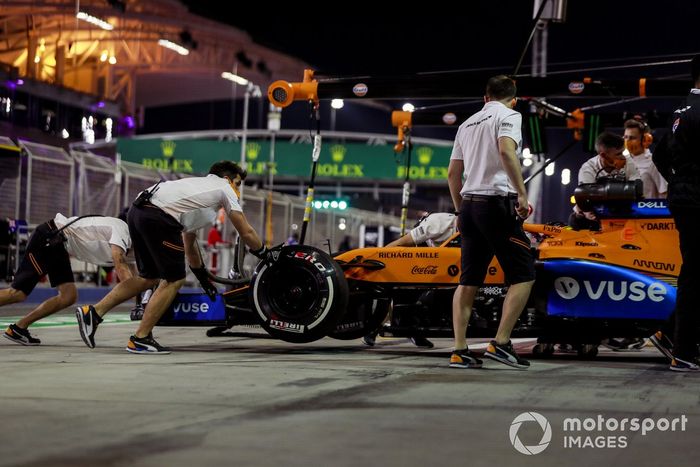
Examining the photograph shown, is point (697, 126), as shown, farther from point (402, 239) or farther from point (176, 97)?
point (176, 97)

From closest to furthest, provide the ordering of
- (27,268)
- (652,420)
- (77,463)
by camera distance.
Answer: (77,463), (652,420), (27,268)

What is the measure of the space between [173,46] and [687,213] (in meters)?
41.1

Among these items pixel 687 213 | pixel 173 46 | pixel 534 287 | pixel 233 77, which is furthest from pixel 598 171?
pixel 233 77

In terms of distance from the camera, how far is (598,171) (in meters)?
9.52

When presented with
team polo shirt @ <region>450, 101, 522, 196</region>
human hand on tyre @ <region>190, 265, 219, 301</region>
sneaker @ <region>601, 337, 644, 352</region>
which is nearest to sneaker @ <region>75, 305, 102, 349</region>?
human hand on tyre @ <region>190, 265, 219, 301</region>

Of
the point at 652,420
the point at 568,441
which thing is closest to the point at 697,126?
the point at 652,420

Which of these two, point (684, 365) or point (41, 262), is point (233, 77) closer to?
point (41, 262)

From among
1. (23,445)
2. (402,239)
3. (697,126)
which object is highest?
(697,126)

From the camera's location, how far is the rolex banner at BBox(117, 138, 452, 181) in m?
53.9

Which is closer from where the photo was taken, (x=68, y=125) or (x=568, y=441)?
(x=568, y=441)

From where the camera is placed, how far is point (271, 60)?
5066 cm

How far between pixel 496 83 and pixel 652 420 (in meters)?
3.44

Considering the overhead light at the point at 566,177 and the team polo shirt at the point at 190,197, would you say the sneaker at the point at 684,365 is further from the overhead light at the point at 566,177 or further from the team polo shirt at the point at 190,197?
the overhead light at the point at 566,177

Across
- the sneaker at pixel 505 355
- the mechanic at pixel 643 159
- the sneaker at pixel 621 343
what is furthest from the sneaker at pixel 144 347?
the mechanic at pixel 643 159
